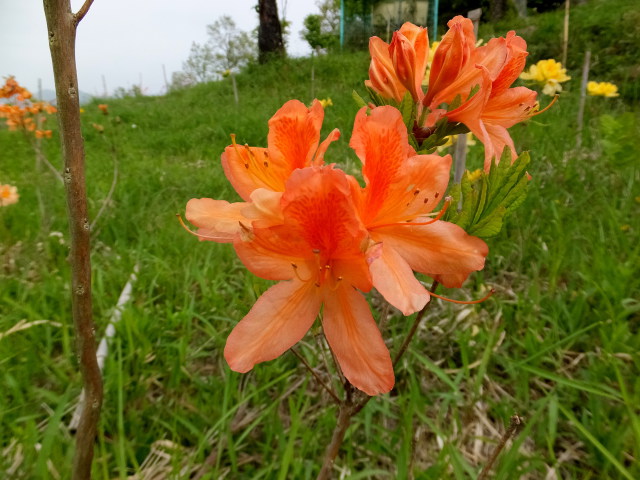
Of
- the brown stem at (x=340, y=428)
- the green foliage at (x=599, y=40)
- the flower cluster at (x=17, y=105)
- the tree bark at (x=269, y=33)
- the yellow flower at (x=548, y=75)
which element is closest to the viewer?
Result: the brown stem at (x=340, y=428)

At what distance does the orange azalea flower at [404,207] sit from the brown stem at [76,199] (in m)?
0.42

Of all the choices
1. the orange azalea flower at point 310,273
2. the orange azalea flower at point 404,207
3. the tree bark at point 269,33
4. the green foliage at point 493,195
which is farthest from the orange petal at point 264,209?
the tree bark at point 269,33

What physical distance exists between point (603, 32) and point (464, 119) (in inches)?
281

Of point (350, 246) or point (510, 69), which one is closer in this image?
point (350, 246)

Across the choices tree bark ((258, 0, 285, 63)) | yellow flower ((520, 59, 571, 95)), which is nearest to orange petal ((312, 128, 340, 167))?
yellow flower ((520, 59, 571, 95))

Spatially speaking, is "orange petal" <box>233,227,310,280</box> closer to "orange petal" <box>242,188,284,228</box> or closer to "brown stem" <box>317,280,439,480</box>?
"orange petal" <box>242,188,284,228</box>

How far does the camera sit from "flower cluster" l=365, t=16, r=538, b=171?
62 centimetres

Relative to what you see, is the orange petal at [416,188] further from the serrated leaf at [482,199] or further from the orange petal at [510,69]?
the orange petal at [510,69]

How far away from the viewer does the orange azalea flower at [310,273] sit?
1.63 ft

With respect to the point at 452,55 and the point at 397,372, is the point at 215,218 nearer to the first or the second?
the point at 452,55

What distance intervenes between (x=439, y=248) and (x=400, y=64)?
0.96 ft

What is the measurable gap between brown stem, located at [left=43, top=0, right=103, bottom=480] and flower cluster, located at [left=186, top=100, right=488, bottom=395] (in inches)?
8.7

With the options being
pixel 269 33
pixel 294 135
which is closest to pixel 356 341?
pixel 294 135

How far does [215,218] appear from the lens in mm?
597
